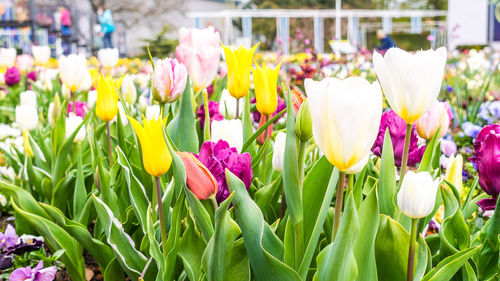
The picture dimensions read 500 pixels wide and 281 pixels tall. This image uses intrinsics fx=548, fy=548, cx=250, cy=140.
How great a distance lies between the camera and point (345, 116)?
72 cm

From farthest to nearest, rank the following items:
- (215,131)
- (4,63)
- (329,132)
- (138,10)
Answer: (138,10) < (4,63) < (215,131) < (329,132)

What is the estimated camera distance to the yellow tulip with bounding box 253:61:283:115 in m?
1.16

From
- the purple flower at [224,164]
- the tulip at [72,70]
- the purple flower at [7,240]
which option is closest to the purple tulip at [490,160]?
the purple flower at [224,164]

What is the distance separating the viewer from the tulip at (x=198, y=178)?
0.87m

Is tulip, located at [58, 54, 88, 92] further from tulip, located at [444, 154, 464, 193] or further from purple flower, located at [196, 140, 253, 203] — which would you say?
tulip, located at [444, 154, 464, 193]

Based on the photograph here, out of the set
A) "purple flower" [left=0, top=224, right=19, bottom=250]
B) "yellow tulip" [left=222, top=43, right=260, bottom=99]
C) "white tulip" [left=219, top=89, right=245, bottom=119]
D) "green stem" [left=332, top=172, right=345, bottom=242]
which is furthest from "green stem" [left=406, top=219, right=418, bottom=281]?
"purple flower" [left=0, top=224, right=19, bottom=250]

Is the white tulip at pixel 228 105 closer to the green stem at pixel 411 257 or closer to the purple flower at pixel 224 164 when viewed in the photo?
the purple flower at pixel 224 164

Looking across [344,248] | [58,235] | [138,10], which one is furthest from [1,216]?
[138,10]

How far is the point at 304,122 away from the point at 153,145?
0.81 feet

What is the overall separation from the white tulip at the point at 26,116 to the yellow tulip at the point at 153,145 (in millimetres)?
1063

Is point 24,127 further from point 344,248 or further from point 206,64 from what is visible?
point 344,248

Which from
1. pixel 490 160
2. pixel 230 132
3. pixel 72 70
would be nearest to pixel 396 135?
pixel 490 160

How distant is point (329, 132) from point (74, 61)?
1382mm

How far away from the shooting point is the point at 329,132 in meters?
0.74
